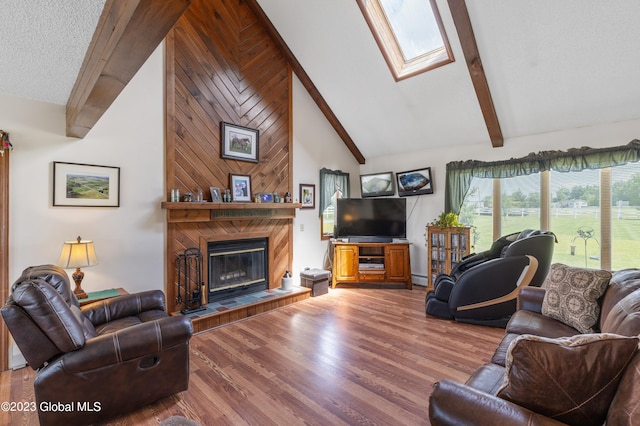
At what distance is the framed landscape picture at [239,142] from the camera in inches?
165

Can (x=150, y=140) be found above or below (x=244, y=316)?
above

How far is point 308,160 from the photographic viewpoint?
5.40m

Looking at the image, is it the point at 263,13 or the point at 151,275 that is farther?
the point at 263,13

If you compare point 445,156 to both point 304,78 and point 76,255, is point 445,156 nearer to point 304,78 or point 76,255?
point 304,78

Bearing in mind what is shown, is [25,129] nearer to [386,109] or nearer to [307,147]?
[307,147]

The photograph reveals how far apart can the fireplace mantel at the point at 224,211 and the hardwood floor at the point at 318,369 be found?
1.40 metres

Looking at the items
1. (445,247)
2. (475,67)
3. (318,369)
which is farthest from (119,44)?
(445,247)

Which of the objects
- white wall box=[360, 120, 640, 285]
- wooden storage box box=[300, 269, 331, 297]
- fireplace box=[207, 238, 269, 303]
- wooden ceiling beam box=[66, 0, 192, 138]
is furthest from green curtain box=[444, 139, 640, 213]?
wooden ceiling beam box=[66, 0, 192, 138]

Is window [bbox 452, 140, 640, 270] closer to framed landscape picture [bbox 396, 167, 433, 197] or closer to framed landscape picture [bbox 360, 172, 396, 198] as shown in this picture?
framed landscape picture [bbox 396, 167, 433, 197]

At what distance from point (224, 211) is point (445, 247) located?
11.5 feet

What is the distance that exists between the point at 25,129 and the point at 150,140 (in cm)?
105

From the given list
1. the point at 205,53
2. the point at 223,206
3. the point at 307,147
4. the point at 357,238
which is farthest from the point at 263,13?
the point at 357,238

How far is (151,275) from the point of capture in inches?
139

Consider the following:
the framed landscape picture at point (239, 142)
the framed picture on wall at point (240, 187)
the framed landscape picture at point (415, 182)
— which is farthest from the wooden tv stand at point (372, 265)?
the framed landscape picture at point (239, 142)
